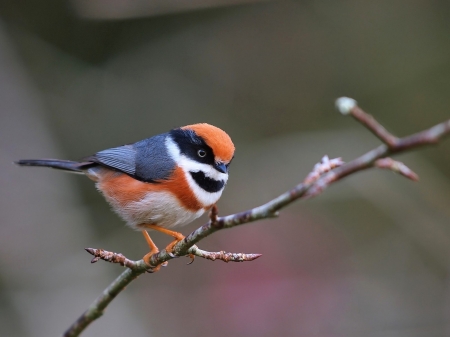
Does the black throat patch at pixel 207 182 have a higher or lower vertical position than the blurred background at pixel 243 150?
lower

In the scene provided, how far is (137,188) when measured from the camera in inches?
158

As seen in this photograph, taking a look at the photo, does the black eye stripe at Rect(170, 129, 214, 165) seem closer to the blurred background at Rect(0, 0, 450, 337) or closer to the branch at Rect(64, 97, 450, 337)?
the branch at Rect(64, 97, 450, 337)

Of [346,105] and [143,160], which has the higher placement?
[143,160]

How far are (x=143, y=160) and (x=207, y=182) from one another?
0.67 metres

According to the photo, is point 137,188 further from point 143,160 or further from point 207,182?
point 207,182

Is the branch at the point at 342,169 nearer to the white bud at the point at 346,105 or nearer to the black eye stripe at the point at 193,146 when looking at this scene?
the white bud at the point at 346,105

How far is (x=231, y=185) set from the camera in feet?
26.0

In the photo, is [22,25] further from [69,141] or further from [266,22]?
[266,22]

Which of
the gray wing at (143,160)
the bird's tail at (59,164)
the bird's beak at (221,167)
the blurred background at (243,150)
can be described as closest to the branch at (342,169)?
the bird's beak at (221,167)

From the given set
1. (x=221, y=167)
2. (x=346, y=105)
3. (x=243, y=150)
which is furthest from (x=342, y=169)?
(x=243, y=150)

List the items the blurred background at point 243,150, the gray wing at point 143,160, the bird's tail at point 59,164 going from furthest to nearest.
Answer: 1. the blurred background at point 243,150
2. the bird's tail at point 59,164
3. the gray wing at point 143,160

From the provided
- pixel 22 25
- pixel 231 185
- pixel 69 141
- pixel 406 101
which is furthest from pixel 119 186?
pixel 406 101

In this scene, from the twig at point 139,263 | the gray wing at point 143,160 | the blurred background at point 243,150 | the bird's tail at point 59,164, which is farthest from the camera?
the blurred background at point 243,150

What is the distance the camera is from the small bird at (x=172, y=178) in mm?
3779
